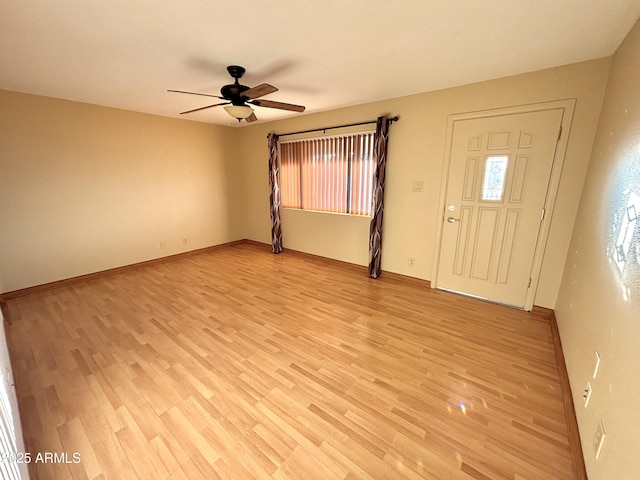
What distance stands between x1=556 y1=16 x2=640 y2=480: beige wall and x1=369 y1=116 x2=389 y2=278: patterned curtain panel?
1.93 meters

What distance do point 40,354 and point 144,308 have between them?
837 millimetres

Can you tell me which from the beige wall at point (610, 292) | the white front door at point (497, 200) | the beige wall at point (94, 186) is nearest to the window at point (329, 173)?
the white front door at point (497, 200)

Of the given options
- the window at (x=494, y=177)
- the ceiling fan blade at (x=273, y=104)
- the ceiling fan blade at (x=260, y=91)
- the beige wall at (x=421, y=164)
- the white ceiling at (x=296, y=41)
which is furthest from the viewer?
the window at (x=494, y=177)

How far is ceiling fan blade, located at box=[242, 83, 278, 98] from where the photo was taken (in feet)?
6.37

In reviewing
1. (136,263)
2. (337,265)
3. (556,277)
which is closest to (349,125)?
(337,265)

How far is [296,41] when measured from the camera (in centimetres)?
187

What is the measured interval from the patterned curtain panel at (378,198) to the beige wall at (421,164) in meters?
0.11

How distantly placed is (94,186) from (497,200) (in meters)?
5.16

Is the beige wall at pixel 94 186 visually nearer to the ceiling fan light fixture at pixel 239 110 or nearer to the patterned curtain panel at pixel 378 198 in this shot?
the ceiling fan light fixture at pixel 239 110

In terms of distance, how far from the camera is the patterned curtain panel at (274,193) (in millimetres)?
4495

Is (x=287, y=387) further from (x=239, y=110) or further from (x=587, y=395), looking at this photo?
(x=239, y=110)

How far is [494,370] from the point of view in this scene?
1.91 metres

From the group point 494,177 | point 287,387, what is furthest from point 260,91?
point 494,177

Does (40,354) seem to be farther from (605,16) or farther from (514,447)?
(605,16)
